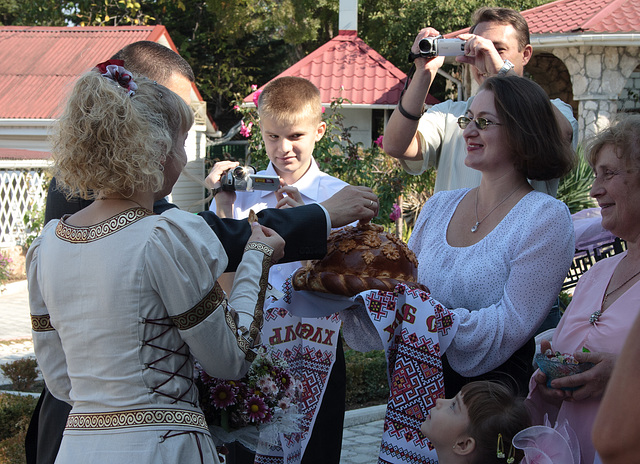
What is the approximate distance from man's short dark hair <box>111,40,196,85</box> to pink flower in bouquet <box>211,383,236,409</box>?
1209mm

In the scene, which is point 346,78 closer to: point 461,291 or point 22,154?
point 22,154

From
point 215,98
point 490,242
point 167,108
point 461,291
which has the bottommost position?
point 215,98

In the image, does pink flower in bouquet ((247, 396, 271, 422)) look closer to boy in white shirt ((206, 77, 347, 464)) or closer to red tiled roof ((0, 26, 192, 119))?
boy in white shirt ((206, 77, 347, 464))

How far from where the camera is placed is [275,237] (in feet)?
7.30

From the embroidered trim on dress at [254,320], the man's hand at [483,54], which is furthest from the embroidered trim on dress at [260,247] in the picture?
Answer: the man's hand at [483,54]

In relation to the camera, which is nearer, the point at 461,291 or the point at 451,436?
the point at 451,436

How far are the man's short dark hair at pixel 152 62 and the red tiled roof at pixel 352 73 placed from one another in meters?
13.7

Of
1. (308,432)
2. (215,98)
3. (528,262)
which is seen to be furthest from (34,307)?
(215,98)

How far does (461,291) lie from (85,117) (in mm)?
1425

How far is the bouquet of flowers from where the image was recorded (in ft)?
6.87

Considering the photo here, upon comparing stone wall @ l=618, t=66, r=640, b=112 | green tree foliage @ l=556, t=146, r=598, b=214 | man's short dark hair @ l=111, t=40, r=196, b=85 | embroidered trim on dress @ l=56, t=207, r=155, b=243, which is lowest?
green tree foliage @ l=556, t=146, r=598, b=214

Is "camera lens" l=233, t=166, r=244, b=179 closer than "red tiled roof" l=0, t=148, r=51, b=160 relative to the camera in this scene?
Yes

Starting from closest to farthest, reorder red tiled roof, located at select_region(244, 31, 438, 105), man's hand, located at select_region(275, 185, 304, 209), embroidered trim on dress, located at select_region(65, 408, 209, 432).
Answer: embroidered trim on dress, located at select_region(65, 408, 209, 432)
man's hand, located at select_region(275, 185, 304, 209)
red tiled roof, located at select_region(244, 31, 438, 105)

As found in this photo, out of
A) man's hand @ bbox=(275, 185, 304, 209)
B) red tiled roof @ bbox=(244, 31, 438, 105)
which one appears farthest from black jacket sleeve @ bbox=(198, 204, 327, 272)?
red tiled roof @ bbox=(244, 31, 438, 105)
